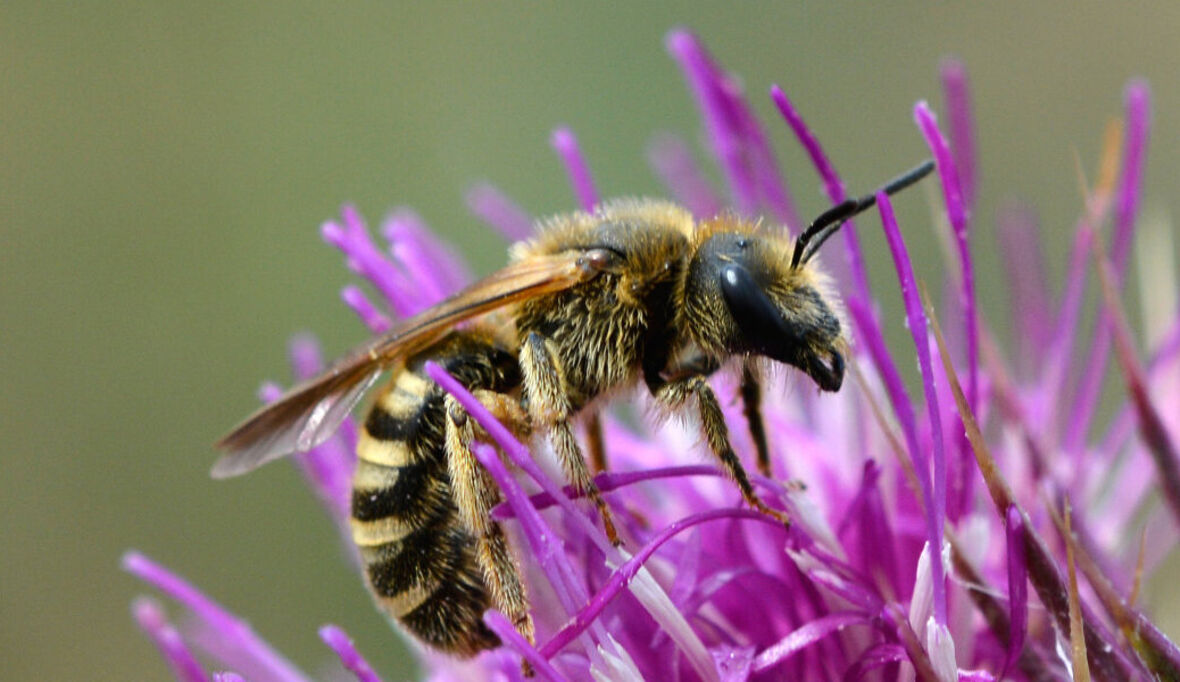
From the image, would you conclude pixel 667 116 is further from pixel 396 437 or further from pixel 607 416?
pixel 396 437

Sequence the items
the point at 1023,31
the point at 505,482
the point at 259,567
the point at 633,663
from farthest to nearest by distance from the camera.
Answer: the point at 1023,31 → the point at 259,567 → the point at 633,663 → the point at 505,482

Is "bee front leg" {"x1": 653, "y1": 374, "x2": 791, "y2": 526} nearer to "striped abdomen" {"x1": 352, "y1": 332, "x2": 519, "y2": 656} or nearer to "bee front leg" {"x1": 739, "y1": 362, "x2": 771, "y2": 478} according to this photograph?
"bee front leg" {"x1": 739, "y1": 362, "x2": 771, "y2": 478}

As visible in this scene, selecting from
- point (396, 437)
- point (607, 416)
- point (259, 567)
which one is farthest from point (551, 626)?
point (259, 567)

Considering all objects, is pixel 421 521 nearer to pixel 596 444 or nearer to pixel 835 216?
pixel 596 444

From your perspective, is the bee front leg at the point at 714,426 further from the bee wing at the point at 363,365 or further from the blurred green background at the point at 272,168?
the blurred green background at the point at 272,168

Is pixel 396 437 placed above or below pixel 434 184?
below

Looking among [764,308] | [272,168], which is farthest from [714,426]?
[272,168]

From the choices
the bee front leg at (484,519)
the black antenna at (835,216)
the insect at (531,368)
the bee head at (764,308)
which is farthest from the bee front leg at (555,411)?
the black antenna at (835,216)
